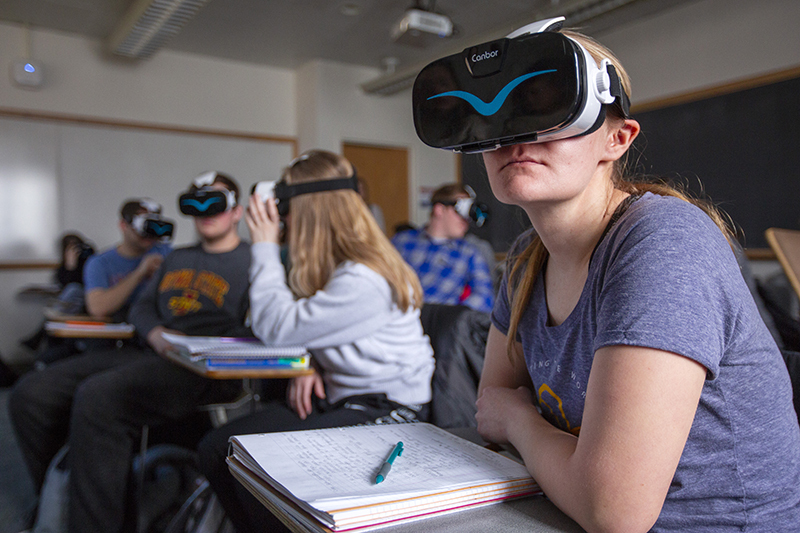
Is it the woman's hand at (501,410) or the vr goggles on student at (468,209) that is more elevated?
the vr goggles on student at (468,209)

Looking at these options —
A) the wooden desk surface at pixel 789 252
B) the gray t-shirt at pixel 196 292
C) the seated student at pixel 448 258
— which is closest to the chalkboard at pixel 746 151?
the seated student at pixel 448 258

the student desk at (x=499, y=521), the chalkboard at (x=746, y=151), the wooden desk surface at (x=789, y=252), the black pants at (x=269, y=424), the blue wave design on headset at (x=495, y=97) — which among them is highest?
the chalkboard at (x=746, y=151)

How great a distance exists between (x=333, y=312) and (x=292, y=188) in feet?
1.40

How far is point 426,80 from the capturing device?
695 mm

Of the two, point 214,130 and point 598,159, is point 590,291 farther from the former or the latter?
point 214,130

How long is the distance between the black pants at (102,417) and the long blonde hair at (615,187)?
1348 mm

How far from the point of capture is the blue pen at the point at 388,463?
590 millimetres

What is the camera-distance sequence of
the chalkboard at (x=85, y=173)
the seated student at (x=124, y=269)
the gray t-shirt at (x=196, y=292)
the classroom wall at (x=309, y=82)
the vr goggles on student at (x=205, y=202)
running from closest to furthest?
1. the vr goggles on student at (x=205, y=202)
2. the gray t-shirt at (x=196, y=292)
3. the seated student at (x=124, y=269)
4. the classroom wall at (x=309, y=82)
5. the chalkboard at (x=85, y=173)

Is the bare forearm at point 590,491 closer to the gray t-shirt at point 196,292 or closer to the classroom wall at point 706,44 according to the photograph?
the gray t-shirt at point 196,292

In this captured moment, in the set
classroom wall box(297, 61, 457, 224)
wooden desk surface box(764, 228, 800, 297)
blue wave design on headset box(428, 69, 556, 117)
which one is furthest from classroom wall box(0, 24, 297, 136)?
blue wave design on headset box(428, 69, 556, 117)

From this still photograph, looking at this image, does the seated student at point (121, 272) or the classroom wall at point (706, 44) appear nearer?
the seated student at point (121, 272)

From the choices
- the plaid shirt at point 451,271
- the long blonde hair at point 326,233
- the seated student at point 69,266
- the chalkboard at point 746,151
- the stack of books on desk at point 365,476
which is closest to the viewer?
the stack of books on desk at point 365,476

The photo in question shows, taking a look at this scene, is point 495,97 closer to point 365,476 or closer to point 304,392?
point 365,476

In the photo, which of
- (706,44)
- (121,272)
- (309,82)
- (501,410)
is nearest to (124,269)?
(121,272)
